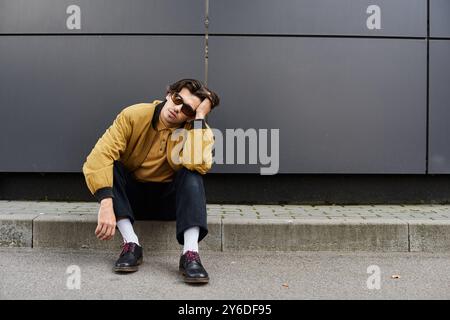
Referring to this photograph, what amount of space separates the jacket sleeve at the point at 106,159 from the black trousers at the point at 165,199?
11 centimetres

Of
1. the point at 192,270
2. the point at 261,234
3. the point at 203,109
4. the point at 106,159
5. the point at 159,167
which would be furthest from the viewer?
the point at 261,234

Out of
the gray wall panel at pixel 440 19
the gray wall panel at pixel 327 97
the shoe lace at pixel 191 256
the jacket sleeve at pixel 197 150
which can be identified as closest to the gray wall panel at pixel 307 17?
the gray wall panel at pixel 327 97

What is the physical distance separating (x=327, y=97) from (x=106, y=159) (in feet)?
8.85

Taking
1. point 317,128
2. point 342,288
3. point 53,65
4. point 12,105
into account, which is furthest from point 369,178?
point 12,105

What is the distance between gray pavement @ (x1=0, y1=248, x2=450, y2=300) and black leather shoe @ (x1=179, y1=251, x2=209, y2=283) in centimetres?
5

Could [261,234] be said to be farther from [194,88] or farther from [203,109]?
[194,88]

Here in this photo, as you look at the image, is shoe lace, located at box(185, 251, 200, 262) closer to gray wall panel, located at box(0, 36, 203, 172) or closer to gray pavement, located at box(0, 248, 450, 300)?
gray pavement, located at box(0, 248, 450, 300)

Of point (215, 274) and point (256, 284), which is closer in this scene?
point (256, 284)

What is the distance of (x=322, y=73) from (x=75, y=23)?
8.80ft

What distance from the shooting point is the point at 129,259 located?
2910mm

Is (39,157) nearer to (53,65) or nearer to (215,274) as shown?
(53,65)

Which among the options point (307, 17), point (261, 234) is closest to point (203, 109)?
point (261, 234)

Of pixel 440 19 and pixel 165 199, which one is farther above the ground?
pixel 440 19

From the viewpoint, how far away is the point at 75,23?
4.61 meters
